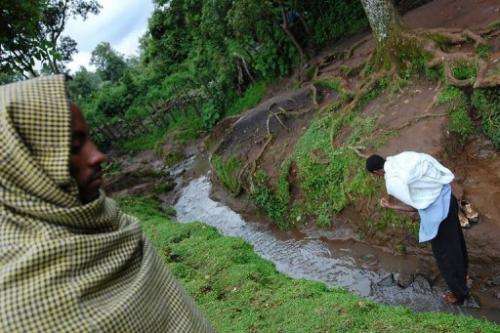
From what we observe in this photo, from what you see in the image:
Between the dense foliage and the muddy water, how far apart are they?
6.78 m

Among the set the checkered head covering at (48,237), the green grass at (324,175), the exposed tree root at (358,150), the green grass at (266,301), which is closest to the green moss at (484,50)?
the green grass at (324,175)

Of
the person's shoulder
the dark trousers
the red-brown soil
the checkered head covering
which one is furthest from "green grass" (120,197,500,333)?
the checkered head covering

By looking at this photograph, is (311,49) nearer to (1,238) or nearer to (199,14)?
(199,14)

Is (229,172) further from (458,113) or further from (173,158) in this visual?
(458,113)

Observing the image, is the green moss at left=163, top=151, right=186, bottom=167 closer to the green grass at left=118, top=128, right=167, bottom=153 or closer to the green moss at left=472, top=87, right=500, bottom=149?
the green grass at left=118, top=128, right=167, bottom=153

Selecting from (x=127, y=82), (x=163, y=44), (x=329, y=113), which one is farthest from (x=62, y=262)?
(x=127, y=82)

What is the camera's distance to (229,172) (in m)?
12.6

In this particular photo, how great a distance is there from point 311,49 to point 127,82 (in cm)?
1403

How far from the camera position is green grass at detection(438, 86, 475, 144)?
730 cm

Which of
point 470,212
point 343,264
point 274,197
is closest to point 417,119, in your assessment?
point 470,212

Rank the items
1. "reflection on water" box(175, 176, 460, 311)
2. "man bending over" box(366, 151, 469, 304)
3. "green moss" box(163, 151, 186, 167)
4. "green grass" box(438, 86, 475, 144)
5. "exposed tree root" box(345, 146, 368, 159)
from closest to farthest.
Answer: "man bending over" box(366, 151, 469, 304) < "reflection on water" box(175, 176, 460, 311) < "green grass" box(438, 86, 475, 144) < "exposed tree root" box(345, 146, 368, 159) < "green moss" box(163, 151, 186, 167)

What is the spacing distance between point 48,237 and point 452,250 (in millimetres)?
4602

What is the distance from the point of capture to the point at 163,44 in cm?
2347

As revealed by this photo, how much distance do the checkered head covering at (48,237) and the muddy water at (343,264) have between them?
496 centimetres
